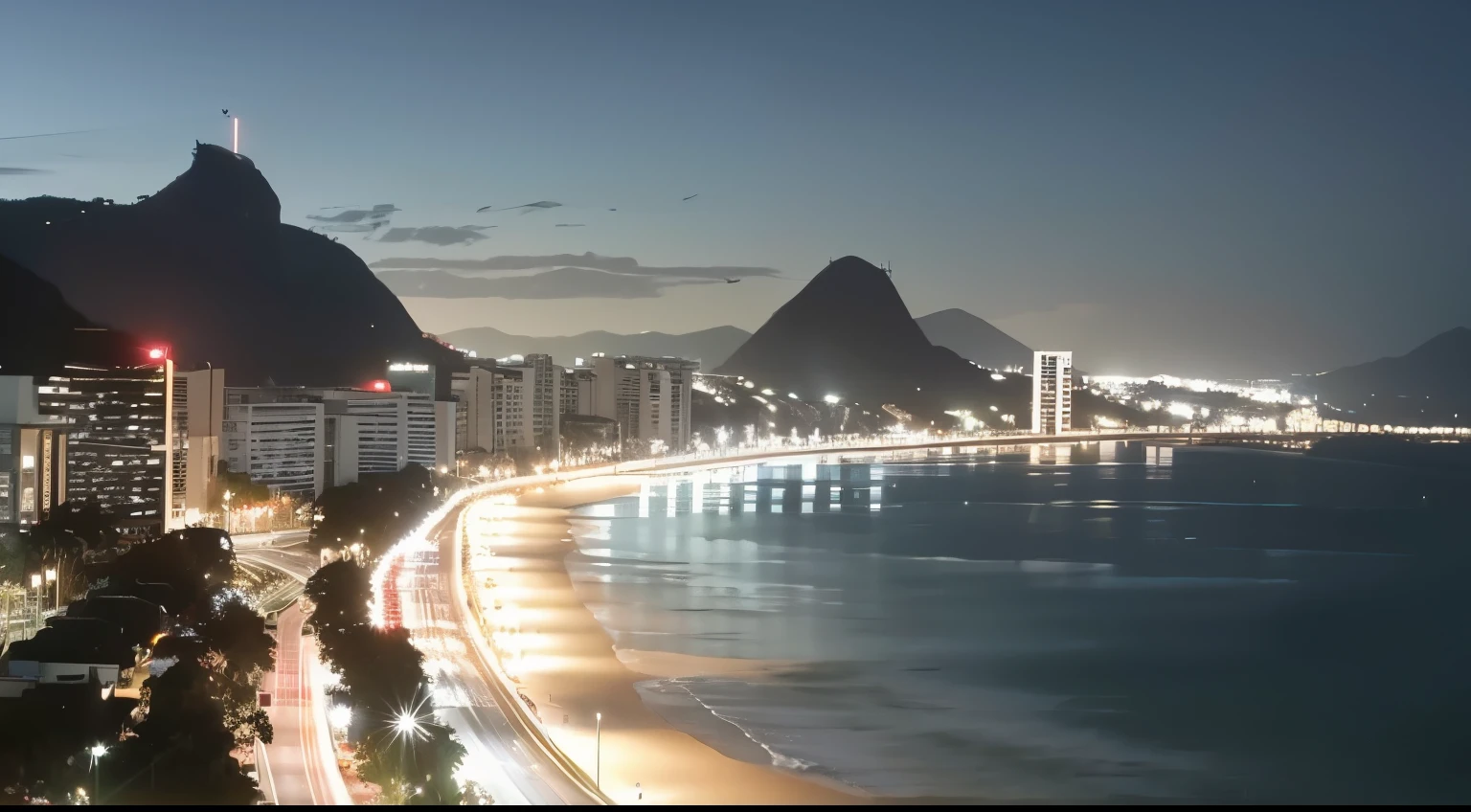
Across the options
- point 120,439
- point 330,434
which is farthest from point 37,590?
point 330,434

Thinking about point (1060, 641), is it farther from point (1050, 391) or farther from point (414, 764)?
point (1050, 391)

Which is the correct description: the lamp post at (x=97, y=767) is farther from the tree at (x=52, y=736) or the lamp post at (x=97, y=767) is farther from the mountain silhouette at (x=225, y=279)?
the mountain silhouette at (x=225, y=279)

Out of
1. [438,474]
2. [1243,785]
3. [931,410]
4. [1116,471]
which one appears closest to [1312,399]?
[931,410]

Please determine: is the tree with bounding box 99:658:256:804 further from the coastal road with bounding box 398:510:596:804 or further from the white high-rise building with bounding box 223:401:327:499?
the white high-rise building with bounding box 223:401:327:499

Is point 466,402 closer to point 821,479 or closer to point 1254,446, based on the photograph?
point 821,479

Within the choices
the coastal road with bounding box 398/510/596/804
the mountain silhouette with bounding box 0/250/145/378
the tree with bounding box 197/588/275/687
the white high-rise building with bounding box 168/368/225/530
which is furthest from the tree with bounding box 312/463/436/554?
the tree with bounding box 197/588/275/687

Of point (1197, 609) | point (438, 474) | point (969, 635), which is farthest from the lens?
point (438, 474)

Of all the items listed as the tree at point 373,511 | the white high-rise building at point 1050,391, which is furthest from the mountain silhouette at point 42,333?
the white high-rise building at point 1050,391
